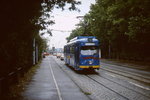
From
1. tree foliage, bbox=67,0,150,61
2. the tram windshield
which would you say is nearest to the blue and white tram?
the tram windshield

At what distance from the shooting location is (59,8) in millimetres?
12469

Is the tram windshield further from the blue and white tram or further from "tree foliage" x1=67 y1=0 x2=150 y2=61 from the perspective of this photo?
"tree foliage" x1=67 y1=0 x2=150 y2=61

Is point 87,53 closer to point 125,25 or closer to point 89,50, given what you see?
point 89,50

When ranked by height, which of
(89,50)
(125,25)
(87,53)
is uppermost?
(125,25)

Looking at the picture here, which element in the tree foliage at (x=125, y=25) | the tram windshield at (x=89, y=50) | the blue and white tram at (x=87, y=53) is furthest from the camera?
the tree foliage at (x=125, y=25)

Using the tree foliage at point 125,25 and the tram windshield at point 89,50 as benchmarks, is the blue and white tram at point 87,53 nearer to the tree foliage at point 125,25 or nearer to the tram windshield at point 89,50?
the tram windshield at point 89,50

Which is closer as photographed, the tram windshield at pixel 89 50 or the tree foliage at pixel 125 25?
the tram windshield at pixel 89 50

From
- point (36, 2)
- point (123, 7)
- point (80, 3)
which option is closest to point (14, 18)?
point (36, 2)

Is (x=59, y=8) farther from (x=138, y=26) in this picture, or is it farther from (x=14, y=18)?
(x=138, y=26)

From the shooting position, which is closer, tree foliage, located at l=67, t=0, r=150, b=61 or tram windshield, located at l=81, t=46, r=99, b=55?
tram windshield, located at l=81, t=46, r=99, b=55

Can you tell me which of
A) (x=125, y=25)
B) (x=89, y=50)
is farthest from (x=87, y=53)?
(x=125, y=25)

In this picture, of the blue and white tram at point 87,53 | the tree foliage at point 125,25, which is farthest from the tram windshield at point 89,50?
the tree foliage at point 125,25

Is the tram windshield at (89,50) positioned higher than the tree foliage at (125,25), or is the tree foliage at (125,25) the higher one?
the tree foliage at (125,25)

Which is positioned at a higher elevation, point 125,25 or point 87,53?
point 125,25
